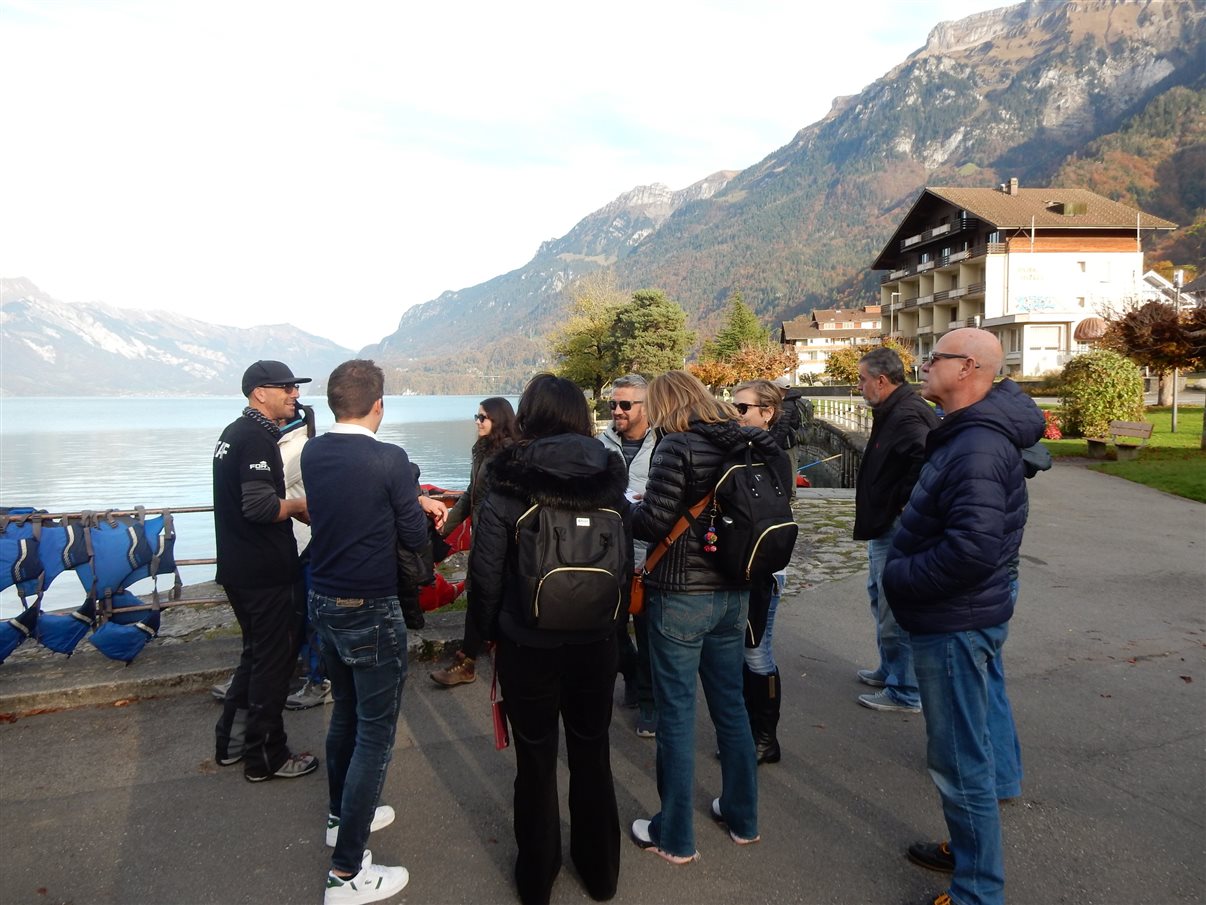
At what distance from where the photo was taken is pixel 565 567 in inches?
103

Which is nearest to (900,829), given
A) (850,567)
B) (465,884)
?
(465,884)

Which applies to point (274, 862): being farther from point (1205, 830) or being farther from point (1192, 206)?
point (1192, 206)

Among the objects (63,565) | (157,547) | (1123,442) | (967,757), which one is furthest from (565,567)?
(1123,442)

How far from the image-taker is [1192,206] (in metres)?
116

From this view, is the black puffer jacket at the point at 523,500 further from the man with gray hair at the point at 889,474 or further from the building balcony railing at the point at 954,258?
the building balcony railing at the point at 954,258

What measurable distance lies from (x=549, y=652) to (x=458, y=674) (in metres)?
2.36

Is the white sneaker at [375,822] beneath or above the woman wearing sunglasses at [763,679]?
beneath

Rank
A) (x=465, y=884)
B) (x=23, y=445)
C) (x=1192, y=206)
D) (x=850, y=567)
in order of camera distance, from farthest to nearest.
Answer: (x=1192, y=206)
(x=23, y=445)
(x=850, y=567)
(x=465, y=884)

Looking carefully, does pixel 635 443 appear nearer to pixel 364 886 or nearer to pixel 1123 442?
pixel 364 886

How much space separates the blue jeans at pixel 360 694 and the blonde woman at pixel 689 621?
3.30ft

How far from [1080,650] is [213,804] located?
5543 millimetres

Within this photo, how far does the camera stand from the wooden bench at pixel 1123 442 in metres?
17.0

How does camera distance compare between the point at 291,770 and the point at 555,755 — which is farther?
the point at 291,770

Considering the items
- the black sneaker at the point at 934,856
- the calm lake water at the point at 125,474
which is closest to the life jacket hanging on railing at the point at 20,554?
the calm lake water at the point at 125,474
